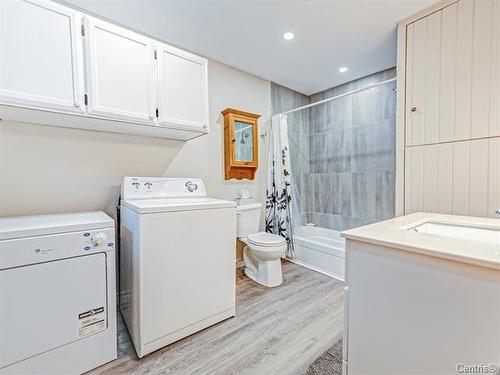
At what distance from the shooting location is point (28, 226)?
1.27m

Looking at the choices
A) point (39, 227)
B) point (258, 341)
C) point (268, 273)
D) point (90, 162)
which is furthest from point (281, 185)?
point (39, 227)

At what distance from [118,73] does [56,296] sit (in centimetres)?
142

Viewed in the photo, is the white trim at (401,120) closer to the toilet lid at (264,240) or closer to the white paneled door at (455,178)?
the white paneled door at (455,178)

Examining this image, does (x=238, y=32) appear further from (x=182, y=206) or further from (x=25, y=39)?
(x=182, y=206)

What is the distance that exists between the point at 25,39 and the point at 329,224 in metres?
3.50

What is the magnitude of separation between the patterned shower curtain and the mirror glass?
33 centimetres

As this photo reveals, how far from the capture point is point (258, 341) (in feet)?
5.29

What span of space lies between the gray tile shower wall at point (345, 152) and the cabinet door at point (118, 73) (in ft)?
6.16

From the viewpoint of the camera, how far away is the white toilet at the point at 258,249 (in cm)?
235

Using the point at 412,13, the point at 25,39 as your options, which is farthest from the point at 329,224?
the point at 25,39

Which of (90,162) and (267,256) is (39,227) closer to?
(90,162)

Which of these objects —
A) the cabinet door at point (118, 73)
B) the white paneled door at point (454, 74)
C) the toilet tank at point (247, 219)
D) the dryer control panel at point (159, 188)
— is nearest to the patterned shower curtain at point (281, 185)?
the toilet tank at point (247, 219)

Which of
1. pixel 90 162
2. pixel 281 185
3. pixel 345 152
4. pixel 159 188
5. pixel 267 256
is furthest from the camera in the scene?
pixel 345 152

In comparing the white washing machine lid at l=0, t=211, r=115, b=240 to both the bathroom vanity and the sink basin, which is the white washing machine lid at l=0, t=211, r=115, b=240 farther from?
the sink basin
